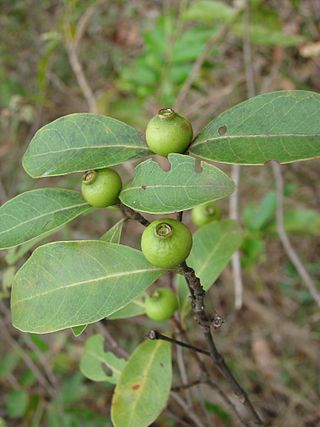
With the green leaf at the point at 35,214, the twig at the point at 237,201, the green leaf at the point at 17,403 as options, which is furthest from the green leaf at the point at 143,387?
the green leaf at the point at 17,403

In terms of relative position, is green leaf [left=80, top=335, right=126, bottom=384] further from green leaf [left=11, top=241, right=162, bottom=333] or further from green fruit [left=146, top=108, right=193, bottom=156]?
green fruit [left=146, top=108, right=193, bottom=156]

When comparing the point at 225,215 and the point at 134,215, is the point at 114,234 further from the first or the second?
the point at 225,215

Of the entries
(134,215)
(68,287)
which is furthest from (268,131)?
(68,287)

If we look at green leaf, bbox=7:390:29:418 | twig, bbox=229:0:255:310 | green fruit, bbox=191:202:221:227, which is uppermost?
green fruit, bbox=191:202:221:227

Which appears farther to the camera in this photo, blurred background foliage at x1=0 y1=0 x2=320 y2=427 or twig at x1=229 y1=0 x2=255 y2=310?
blurred background foliage at x1=0 y1=0 x2=320 y2=427

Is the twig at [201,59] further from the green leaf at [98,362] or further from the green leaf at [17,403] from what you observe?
the green leaf at [17,403]

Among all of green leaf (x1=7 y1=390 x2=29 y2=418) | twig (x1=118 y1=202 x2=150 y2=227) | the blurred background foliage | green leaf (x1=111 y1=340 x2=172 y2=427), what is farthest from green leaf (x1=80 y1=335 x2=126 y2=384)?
green leaf (x1=7 y1=390 x2=29 y2=418)

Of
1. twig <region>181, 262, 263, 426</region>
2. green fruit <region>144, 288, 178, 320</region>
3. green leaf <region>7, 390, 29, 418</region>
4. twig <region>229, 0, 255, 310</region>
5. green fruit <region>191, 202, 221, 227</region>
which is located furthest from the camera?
green leaf <region>7, 390, 29, 418</region>
